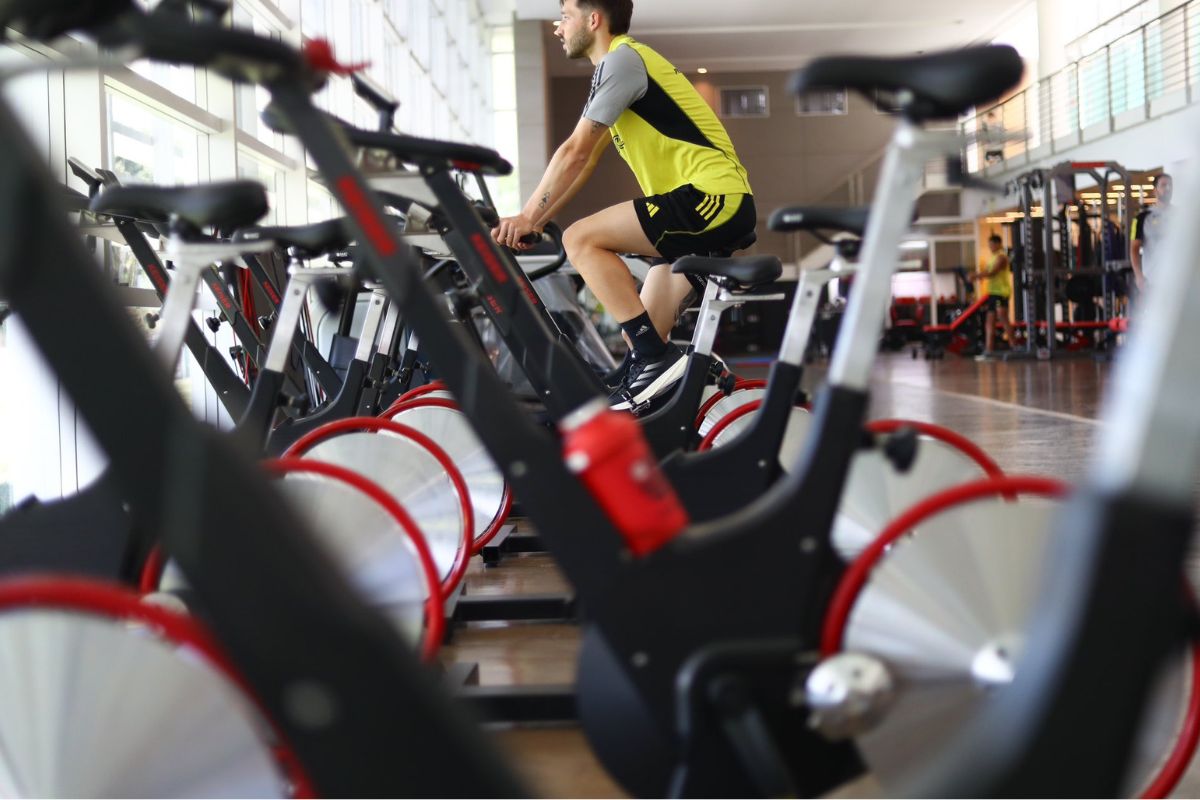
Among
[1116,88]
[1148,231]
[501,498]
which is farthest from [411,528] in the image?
[1116,88]

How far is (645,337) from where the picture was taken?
11.9 feet

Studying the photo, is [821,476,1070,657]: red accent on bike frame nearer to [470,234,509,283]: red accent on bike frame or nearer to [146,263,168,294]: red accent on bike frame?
[470,234,509,283]: red accent on bike frame

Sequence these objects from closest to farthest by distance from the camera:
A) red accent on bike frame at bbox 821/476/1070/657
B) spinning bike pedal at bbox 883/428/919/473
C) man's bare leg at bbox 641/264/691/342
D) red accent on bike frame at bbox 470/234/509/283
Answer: red accent on bike frame at bbox 821/476/1070/657
spinning bike pedal at bbox 883/428/919/473
red accent on bike frame at bbox 470/234/509/283
man's bare leg at bbox 641/264/691/342

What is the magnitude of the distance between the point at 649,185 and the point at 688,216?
171mm

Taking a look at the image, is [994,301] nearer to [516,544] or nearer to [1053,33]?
[1053,33]

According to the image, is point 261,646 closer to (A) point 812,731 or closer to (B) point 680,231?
(A) point 812,731

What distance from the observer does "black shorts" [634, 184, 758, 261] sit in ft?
11.3

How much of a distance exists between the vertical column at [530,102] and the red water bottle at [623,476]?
58.9 ft

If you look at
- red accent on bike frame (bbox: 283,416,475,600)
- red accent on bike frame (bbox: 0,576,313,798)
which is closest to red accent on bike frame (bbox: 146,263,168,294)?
red accent on bike frame (bbox: 283,416,475,600)

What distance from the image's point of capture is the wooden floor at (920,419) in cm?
160

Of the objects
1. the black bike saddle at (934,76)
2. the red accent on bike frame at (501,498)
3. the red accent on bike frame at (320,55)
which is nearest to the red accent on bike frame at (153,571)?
the red accent on bike frame at (320,55)

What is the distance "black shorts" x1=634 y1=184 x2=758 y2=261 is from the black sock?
0.83ft

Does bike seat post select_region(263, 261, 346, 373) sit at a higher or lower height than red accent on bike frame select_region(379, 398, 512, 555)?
higher

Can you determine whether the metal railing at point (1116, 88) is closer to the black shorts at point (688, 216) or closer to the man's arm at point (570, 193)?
the black shorts at point (688, 216)
